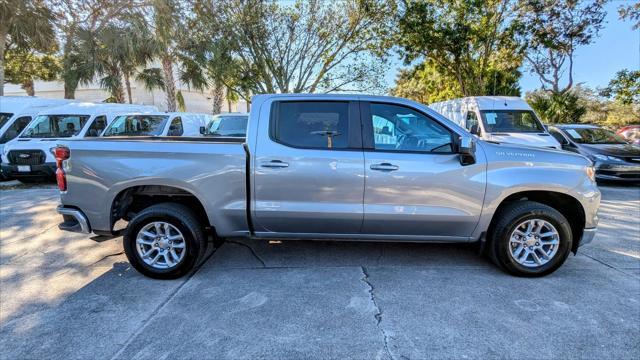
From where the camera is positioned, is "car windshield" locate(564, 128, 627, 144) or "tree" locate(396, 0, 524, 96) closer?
"car windshield" locate(564, 128, 627, 144)

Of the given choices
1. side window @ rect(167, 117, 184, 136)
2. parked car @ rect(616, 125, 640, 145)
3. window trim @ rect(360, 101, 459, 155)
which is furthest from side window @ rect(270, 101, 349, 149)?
parked car @ rect(616, 125, 640, 145)

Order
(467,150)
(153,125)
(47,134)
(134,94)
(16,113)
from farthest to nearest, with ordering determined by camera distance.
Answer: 1. (134,94)
2. (153,125)
3. (16,113)
4. (47,134)
5. (467,150)

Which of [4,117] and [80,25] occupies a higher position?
[80,25]

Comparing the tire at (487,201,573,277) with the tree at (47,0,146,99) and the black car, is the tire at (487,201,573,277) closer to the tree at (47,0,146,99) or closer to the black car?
the black car

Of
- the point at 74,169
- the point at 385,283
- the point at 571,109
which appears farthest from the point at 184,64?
the point at 571,109

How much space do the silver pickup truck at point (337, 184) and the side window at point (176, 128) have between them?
7.69 metres

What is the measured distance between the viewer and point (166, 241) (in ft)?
12.3

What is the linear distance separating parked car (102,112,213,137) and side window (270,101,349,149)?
7.86m

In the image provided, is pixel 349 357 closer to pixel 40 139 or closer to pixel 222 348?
pixel 222 348

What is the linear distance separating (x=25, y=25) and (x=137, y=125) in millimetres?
10513

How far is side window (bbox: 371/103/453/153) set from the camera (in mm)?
3676

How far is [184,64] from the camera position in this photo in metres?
19.3

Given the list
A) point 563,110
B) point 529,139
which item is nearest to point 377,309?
point 529,139

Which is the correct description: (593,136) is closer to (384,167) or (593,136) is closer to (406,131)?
(406,131)
